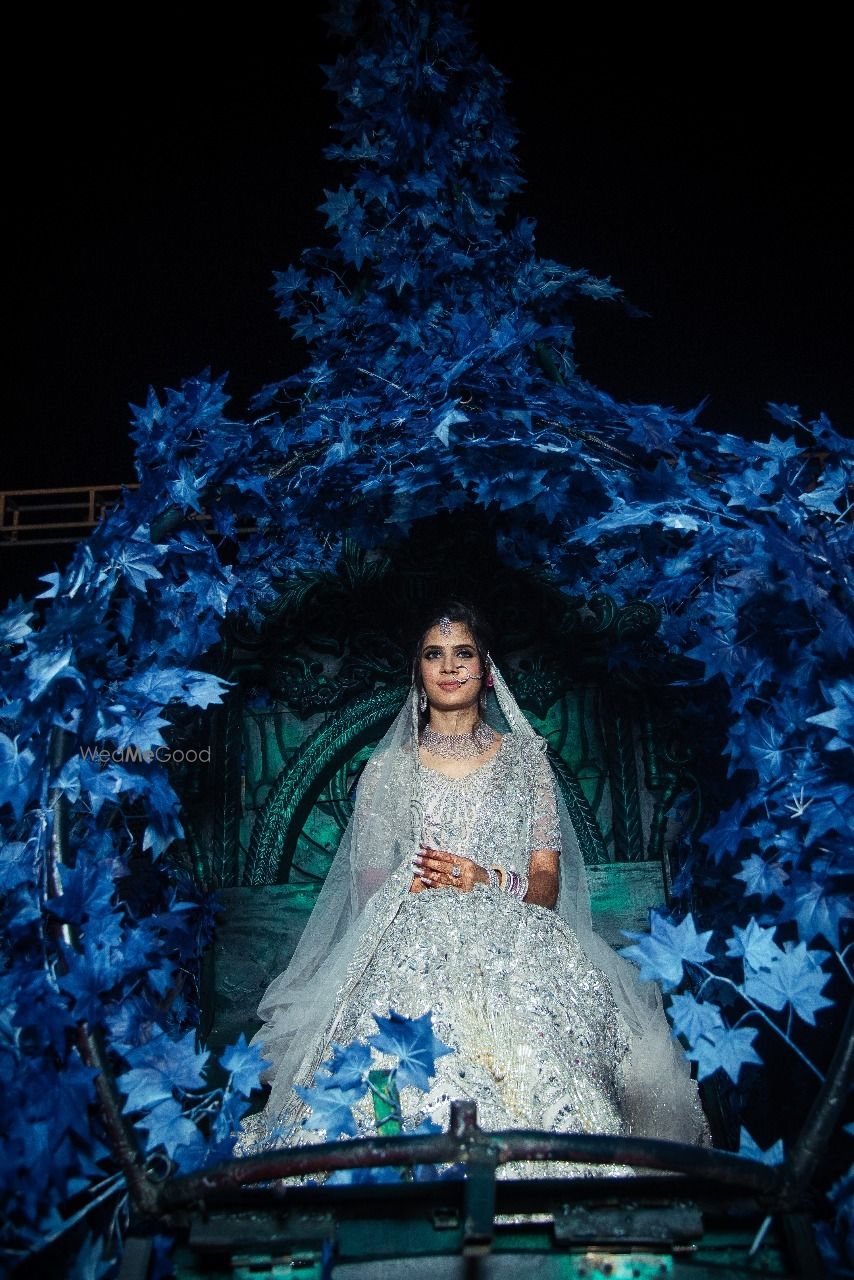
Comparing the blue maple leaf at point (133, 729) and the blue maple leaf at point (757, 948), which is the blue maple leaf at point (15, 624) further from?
the blue maple leaf at point (757, 948)

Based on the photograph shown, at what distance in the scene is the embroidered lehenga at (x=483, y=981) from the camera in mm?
2627

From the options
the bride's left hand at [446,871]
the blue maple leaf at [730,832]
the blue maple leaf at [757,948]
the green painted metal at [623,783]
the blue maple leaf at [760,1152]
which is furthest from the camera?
the green painted metal at [623,783]

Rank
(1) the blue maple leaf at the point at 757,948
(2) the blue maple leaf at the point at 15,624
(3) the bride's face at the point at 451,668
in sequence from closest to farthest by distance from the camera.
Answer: (1) the blue maple leaf at the point at 757,948, (2) the blue maple leaf at the point at 15,624, (3) the bride's face at the point at 451,668

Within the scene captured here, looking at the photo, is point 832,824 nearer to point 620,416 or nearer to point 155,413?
point 620,416

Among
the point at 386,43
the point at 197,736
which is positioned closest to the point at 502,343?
the point at 386,43

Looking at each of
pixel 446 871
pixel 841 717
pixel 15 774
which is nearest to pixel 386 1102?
pixel 446 871

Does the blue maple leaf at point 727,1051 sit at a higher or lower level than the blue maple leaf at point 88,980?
lower

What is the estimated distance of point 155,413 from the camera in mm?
3006

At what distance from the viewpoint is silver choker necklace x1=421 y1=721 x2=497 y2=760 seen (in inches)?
147

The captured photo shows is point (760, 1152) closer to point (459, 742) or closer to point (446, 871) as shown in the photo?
point (446, 871)

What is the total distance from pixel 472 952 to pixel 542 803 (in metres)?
0.75

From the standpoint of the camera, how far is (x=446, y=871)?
3.18m

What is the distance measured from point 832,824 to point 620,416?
1232 millimetres

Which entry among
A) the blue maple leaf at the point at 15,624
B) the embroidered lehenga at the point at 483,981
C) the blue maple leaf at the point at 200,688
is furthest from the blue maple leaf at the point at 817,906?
the blue maple leaf at the point at 15,624
